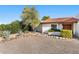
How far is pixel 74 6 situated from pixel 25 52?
4.08 feet

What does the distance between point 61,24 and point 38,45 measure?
0.58m

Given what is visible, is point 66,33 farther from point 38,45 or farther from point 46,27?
point 38,45

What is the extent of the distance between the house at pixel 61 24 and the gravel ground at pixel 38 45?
0.55 feet

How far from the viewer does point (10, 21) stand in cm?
702

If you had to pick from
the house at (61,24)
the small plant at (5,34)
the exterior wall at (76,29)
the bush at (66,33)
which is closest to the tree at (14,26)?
the small plant at (5,34)

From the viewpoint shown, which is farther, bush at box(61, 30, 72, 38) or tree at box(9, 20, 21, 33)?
tree at box(9, 20, 21, 33)

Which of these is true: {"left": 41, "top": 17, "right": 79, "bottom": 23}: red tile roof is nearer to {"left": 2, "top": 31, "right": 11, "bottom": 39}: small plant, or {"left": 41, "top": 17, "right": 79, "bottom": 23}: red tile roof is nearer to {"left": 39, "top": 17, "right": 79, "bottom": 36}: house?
{"left": 39, "top": 17, "right": 79, "bottom": 36}: house

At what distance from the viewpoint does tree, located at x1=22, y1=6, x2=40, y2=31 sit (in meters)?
6.95

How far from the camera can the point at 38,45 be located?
6.99 metres

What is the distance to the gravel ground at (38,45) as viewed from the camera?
691 cm

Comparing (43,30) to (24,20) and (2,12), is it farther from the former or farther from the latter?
(2,12)

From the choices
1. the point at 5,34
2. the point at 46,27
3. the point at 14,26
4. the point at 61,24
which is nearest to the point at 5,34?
the point at 5,34

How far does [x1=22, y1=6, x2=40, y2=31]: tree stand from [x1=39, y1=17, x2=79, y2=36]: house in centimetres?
13

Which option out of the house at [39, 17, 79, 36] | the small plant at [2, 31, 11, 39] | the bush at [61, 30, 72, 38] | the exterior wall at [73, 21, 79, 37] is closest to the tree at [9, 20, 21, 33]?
the small plant at [2, 31, 11, 39]
